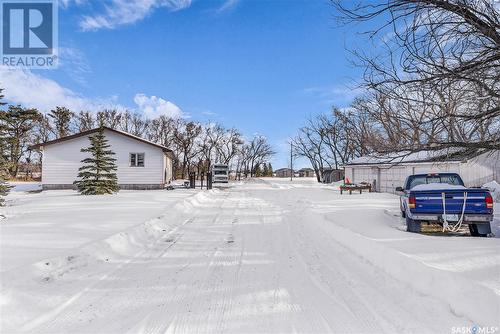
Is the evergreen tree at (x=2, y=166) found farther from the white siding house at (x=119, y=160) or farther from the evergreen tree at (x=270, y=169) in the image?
the evergreen tree at (x=270, y=169)

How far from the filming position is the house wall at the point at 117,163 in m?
25.2

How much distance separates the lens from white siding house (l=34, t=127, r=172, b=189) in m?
25.2

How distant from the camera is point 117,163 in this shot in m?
25.7

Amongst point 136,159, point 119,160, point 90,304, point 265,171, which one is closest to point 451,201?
point 90,304

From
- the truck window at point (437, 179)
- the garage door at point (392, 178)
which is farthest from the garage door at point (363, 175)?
the truck window at point (437, 179)

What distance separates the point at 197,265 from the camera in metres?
5.02

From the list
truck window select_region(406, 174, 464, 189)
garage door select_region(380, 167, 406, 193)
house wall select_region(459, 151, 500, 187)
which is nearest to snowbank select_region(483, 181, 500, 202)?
house wall select_region(459, 151, 500, 187)

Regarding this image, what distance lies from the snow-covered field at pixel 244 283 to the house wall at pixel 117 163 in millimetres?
19100

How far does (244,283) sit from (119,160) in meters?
24.5

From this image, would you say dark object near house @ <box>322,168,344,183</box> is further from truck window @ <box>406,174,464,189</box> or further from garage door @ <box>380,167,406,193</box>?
truck window @ <box>406,174,464,189</box>

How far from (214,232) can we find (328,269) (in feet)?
12.8

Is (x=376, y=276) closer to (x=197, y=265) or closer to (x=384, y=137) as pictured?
(x=197, y=265)

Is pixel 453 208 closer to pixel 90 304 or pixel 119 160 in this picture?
pixel 90 304

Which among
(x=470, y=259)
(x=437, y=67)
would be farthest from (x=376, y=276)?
(x=437, y=67)
